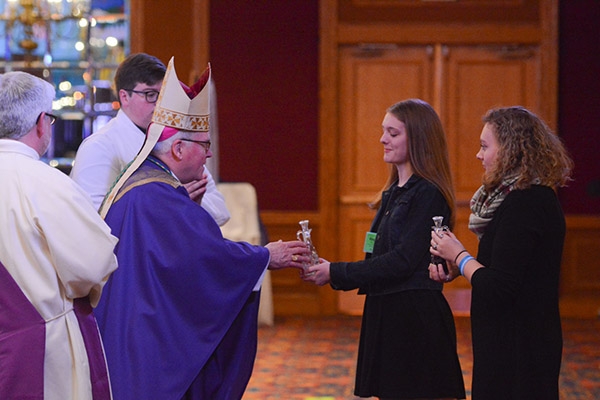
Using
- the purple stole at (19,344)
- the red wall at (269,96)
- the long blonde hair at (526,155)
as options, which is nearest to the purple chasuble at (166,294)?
the purple stole at (19,344)

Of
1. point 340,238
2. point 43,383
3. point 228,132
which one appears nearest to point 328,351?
point 340,238

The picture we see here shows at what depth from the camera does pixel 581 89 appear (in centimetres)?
755

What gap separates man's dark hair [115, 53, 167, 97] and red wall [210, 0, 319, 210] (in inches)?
163

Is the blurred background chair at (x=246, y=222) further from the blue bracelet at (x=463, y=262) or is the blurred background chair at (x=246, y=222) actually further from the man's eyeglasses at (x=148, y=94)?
the blue bracelet at (x=463, y=262)

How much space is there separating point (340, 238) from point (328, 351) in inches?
66.4

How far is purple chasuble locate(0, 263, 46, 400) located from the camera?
2.40 meters

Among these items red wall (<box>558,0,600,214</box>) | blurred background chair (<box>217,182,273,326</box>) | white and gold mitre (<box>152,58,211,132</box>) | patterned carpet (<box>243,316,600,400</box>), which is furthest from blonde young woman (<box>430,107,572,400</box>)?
red wall (<box>558,0,600,214</box>)

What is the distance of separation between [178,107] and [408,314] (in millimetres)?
1023

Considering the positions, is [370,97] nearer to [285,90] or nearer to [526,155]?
[285,90]

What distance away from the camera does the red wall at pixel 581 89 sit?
7512 millimetres

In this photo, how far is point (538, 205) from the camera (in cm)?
254

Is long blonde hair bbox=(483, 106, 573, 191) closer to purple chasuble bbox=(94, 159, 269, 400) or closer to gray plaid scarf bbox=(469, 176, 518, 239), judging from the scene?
gray plaid scarf bbox=(469, 176, 518, 239)

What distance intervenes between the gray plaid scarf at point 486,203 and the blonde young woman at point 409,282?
33cm

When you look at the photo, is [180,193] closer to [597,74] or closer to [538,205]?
[538,205]
